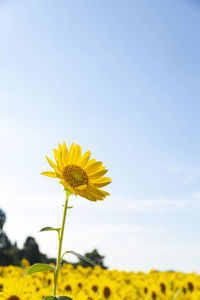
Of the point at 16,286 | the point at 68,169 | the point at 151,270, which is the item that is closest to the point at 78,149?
the point at 68,169

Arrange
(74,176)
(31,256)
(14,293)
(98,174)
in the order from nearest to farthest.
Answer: (74,176) → (98,174) → (14,293) → (31,256)

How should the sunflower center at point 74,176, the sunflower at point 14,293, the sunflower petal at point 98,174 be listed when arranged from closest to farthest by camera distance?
the sunflower center at point 74,176 → the sunflower petal at point 98,174 → the sunflower at point 14,293

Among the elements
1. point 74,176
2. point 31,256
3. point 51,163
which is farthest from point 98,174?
point 31,256

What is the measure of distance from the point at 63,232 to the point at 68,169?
42cm

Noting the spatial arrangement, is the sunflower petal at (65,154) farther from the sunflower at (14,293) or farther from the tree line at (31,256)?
the tree line at (31,256)

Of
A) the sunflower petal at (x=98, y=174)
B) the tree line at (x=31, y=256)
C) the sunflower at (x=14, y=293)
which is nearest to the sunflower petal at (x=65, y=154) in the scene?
the sunflower petal at (x=98, y=174)

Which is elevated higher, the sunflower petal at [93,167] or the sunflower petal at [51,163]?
the sunflower petal at [93,167]

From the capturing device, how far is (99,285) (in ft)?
17.5

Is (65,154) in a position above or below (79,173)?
above

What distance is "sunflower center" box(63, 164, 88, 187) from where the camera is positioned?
2436 mm

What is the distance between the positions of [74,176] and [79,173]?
54mm

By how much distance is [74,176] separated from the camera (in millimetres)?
2434

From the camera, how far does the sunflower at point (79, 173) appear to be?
2.44 meters

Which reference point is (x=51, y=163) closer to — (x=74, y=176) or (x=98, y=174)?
(x=74, y=176)
